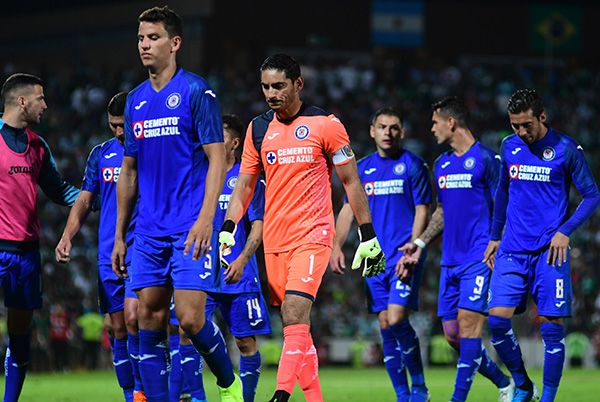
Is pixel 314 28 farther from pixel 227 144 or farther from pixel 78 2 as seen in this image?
pixel 227 144

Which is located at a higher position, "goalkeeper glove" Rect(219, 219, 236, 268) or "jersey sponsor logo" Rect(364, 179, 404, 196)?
"jersey sponsor logo" Rect(364, 179, 404, 196)

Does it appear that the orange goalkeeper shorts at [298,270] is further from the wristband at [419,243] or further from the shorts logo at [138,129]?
the wristband at [419,243]

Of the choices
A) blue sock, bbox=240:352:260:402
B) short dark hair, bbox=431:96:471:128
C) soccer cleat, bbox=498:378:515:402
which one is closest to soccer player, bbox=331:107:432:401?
short dark hair, bbox=431:96:471:128

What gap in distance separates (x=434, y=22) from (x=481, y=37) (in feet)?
5.52

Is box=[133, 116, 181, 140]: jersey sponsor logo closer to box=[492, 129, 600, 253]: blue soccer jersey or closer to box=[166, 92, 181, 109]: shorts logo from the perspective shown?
box=[166, 92, 181, 109]: shorts logo

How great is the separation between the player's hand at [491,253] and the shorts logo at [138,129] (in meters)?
4.07

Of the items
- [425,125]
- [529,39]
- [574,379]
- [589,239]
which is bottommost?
[574,379]

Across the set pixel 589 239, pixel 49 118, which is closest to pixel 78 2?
pixel 49 118

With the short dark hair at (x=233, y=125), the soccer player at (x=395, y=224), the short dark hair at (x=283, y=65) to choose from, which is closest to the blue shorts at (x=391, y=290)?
the soccer player at (x=395, y=224)

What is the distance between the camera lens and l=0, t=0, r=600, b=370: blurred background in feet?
78.1

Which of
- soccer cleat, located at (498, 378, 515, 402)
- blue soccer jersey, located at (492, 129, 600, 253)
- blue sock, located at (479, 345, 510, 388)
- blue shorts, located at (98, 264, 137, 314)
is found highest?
blue soccer jersey, located at (492, 129, 600, 253)

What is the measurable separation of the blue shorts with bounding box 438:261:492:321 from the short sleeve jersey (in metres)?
3.04

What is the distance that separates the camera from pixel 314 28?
124 feet

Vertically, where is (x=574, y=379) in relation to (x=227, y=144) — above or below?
below
